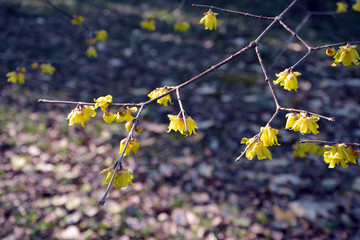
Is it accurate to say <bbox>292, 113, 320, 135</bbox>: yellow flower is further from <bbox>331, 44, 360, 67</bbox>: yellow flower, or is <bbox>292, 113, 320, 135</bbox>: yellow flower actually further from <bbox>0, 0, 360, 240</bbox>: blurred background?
<bbox>0, 0, 360, 240</bbox>: blurred background

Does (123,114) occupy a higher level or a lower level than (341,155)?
higher

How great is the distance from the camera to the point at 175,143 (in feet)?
11.4

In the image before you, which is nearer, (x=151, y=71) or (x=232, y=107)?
(x=232, y=107)

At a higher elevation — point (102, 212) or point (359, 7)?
point (359, 7)

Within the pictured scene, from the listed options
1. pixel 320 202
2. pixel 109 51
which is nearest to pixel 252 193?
pixel 320 202

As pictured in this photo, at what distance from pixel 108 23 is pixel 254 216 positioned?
167 inches

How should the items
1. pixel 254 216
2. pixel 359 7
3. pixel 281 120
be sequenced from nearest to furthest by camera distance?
pixel 359 7, pixel 254 216, pixel 281 120

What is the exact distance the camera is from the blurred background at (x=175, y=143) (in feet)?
8.95

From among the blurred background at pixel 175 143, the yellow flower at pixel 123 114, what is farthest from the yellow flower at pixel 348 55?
the blurred background at pixel 175 143

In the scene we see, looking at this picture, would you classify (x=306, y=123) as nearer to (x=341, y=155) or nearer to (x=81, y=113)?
(x=341, y=155)

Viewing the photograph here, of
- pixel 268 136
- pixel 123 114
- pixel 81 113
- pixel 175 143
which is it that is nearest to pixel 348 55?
pixel 268 136

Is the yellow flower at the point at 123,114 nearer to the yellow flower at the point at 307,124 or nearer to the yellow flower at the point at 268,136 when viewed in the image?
the yellow flower at the point at 268,136

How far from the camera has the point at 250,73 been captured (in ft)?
14.5

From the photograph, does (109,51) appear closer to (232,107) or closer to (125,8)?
(125,8)
